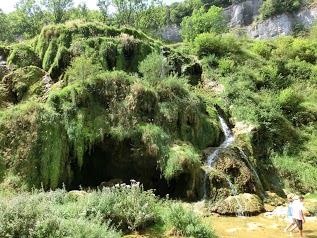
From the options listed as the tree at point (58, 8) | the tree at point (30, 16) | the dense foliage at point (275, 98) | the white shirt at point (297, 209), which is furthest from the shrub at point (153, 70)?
the tree at point (30, 16)

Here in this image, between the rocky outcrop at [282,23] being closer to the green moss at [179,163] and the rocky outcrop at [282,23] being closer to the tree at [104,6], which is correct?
the tree at [104,6]

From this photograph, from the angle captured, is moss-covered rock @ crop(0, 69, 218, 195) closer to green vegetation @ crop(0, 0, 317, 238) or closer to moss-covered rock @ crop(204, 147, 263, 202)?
green vegetation @ crop(0, 0, 317, 238)

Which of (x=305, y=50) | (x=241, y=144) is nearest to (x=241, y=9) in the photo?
(x=305, y=50)

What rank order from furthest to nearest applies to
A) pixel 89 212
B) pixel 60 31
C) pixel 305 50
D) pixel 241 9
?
pixel 241 9 → pixel 305 50 → pixel 60 31 → pixel 89 212

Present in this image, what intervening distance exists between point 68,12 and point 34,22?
4.81 m

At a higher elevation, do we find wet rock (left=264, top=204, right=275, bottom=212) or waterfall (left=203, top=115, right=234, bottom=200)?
waterfall (left=203, top=115, right=234, bottom=200)

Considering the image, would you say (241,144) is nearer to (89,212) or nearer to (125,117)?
(125,117)

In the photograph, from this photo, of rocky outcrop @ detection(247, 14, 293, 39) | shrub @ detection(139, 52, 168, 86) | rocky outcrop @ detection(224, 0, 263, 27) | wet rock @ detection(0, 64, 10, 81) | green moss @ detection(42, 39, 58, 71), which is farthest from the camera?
rocky outcrop @ detection(224, 0, 263, 27)

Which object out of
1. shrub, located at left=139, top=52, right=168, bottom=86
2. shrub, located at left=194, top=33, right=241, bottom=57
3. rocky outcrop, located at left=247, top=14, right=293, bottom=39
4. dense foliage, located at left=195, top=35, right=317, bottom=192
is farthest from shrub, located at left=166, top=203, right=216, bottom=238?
rocky outcrop, located at left=247, top=14, right=293, bottom=39

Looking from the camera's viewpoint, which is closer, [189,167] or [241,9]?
[189,167]

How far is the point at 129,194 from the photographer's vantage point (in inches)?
357

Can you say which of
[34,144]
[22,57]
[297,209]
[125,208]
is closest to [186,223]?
[125,208]

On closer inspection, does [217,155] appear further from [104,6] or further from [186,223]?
[104,6]

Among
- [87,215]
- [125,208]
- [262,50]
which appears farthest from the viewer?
[262,50]
